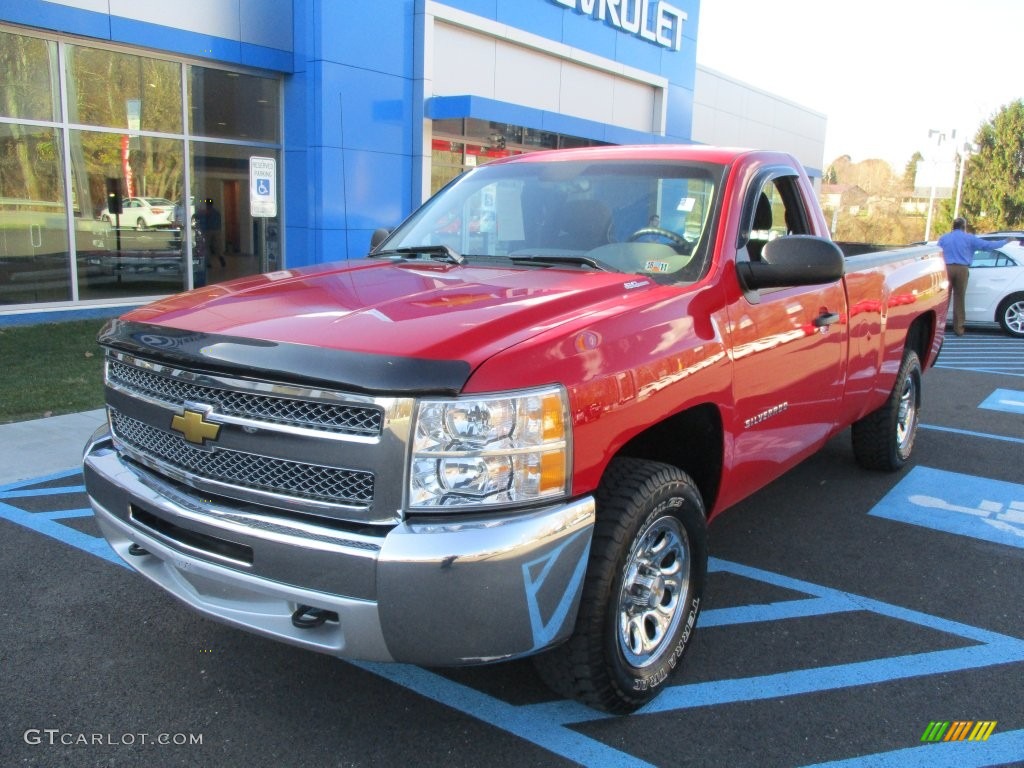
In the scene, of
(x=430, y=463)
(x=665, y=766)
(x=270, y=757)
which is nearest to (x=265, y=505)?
(x=430, y=463)

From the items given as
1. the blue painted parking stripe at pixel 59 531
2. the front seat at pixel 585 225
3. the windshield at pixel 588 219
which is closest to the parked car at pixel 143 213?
the blue painted parking stripe at pixel 59 531

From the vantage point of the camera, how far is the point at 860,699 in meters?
3.16

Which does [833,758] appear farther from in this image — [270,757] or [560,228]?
[560,228]

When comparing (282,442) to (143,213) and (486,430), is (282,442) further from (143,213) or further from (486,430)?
(143,213)

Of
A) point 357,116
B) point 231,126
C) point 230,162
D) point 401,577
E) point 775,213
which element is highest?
point 357,116

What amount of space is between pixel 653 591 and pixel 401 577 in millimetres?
1139

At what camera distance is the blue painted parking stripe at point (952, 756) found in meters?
2.79

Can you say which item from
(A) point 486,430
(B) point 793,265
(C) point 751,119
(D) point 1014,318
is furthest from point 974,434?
(C) point 751,119

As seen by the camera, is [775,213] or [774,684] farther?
[775,213]

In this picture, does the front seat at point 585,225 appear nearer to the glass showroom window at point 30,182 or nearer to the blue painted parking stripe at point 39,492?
the blue painted parking stripe at point 39,492

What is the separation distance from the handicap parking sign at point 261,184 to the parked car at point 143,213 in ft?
13.6

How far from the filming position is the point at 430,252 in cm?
404

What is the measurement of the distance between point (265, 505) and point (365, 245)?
12.4m

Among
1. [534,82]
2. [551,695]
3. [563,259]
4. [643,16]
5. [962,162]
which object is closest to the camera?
[551,695]
